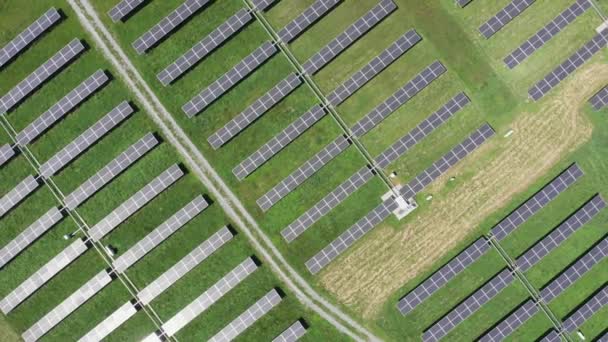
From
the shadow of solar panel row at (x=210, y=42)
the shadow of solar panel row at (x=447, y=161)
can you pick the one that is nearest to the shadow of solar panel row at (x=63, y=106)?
the shadow of solar panel row at (x=210, y=42)

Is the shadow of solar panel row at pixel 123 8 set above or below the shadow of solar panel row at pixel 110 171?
above

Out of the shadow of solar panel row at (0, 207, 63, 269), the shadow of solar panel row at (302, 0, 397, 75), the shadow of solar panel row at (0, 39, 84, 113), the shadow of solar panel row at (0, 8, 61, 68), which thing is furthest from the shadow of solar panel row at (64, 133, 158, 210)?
the shadow of solar panel row at (302, 0, 397, 75)

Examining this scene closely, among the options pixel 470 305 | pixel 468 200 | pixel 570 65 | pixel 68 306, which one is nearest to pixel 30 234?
pixel 68 306

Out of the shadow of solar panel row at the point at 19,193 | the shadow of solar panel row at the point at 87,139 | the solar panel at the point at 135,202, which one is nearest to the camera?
the solar panel at the point at 135,202

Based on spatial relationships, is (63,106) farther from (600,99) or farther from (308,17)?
(600,99)

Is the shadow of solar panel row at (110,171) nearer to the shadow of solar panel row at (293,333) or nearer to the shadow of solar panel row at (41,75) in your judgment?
the shadow of solar panel row at (41,75)
